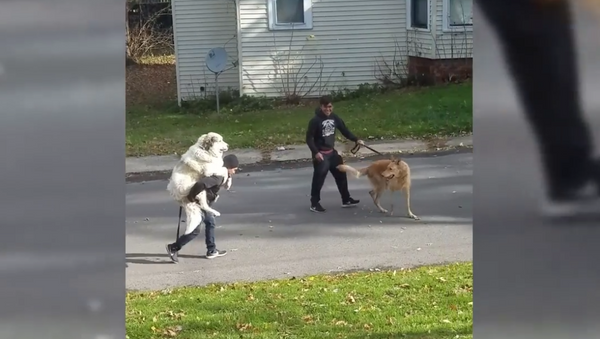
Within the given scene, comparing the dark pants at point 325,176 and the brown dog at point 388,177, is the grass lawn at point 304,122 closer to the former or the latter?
the dark pants at point 325,176

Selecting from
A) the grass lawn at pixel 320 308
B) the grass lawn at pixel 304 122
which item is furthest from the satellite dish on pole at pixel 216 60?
the grass lawn at pixel 320 308

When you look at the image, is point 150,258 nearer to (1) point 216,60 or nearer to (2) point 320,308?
(2) point 320,308

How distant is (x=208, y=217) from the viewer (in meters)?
8.59

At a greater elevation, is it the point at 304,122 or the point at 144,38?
the point at 144,38

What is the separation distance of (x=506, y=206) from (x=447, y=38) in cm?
1757

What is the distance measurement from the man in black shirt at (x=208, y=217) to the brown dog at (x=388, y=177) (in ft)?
7.57

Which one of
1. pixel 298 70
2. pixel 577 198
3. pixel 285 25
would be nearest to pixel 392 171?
pixel 577 198

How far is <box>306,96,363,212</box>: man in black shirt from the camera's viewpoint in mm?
10641

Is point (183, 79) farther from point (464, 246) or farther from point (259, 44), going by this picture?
point (464, 246)

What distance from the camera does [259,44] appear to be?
21078 mm

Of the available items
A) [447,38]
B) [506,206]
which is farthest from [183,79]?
[506,206]

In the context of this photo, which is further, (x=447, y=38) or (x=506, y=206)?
(x=447, y=38)

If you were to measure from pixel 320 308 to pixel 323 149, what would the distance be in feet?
14.7

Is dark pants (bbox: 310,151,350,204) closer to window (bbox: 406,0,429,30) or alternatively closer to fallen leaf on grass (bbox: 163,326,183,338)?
fallen leaf on grass (bbox: 163,326,183,338)
